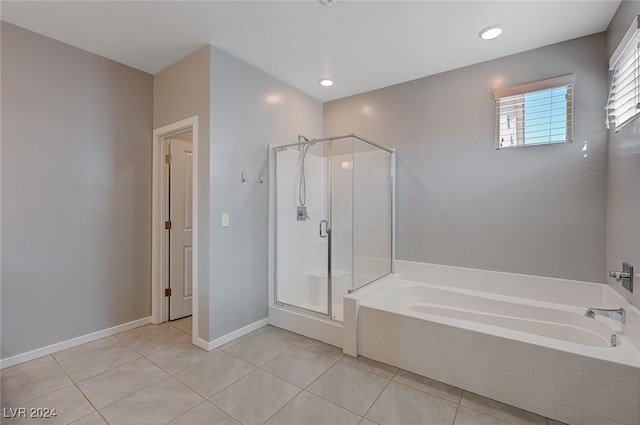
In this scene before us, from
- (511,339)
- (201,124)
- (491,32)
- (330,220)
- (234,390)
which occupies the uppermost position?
(491,32)

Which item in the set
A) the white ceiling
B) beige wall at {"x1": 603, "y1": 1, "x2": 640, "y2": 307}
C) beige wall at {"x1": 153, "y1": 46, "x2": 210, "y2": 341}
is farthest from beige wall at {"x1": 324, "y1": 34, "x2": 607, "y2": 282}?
beige wall at {"x1": 153, "y1": 46, "x2": 210, "y2": 341}

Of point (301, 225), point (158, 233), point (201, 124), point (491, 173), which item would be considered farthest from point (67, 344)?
point (491, 173)

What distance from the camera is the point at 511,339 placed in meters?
1.82

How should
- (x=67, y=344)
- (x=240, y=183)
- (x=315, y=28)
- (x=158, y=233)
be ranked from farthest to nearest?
(x=158, y=233), (x=240, y=183), (x=67, y=344), (x=315, y=28)

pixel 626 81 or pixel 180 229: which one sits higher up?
pixel 626 81

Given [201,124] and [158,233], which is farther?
[158,233]

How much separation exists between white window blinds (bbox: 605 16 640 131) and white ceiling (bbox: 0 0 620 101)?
469mm

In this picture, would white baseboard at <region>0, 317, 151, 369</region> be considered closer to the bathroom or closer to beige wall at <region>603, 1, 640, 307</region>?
the bathroom

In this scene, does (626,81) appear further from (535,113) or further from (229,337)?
(229,337)

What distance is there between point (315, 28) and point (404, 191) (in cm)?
187

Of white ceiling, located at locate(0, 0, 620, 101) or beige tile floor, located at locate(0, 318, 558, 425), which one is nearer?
beige tile floor, located at locate(0, 318, 558, 425)

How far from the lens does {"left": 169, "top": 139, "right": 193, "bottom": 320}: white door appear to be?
10.6 feet

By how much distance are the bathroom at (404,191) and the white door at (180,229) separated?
259 millimetres

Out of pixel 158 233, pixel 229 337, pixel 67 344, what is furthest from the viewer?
pixel 158 233
